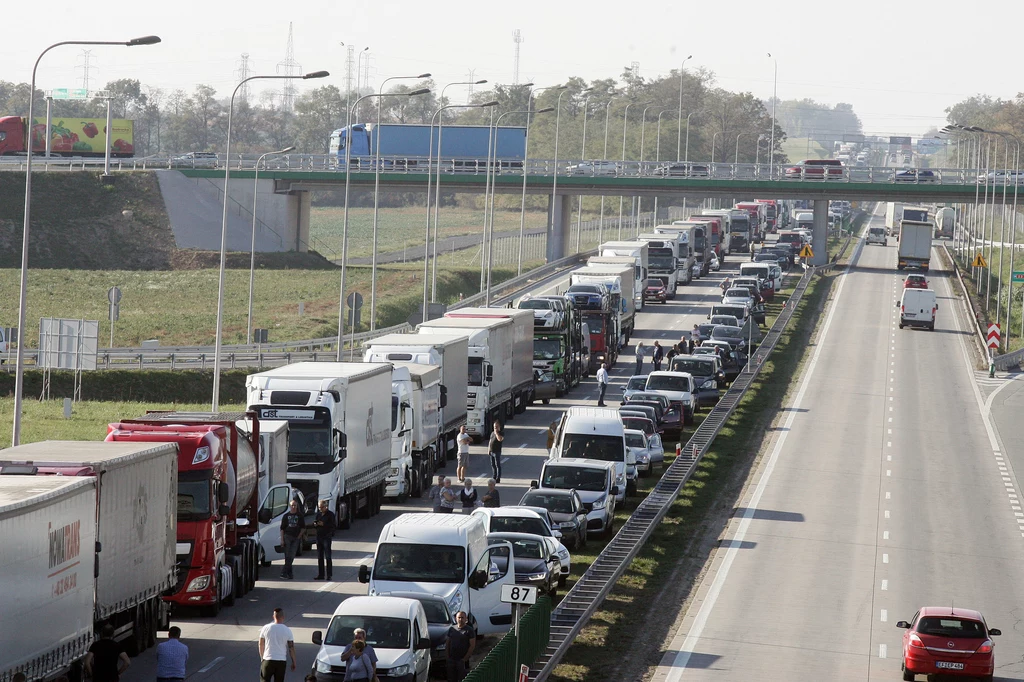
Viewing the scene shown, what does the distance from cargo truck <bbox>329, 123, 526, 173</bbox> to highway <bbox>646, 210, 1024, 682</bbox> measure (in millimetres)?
42808

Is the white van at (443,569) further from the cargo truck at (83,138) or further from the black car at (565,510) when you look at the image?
the cargo truck at (83,138)

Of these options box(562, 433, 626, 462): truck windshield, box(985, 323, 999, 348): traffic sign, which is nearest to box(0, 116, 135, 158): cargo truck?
box(985, 323, 999, 348): traffic sign

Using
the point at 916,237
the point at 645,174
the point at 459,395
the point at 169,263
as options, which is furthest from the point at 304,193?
the point at 459,395

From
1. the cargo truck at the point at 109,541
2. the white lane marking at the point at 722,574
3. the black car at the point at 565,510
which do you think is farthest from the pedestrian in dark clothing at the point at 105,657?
the black car at the point at 565,510

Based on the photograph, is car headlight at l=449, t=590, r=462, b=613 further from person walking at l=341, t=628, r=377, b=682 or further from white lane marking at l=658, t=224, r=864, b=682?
person walking at l=341, t=628, r=377, b=682

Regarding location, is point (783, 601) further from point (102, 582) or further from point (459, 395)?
point (459, 395)

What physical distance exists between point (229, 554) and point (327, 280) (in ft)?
227

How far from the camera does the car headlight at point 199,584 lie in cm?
2397

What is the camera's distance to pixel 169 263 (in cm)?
9731

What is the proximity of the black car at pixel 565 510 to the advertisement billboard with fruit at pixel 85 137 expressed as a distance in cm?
9213

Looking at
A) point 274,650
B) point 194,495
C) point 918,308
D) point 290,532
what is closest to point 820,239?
point 918,308

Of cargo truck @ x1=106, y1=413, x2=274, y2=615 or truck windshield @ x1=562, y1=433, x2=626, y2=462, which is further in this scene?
truck windshield @ x1=562, y1=433, x2=626, y2=462

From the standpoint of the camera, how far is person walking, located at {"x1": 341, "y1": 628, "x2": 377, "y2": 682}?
715 inches

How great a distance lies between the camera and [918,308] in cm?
7550
